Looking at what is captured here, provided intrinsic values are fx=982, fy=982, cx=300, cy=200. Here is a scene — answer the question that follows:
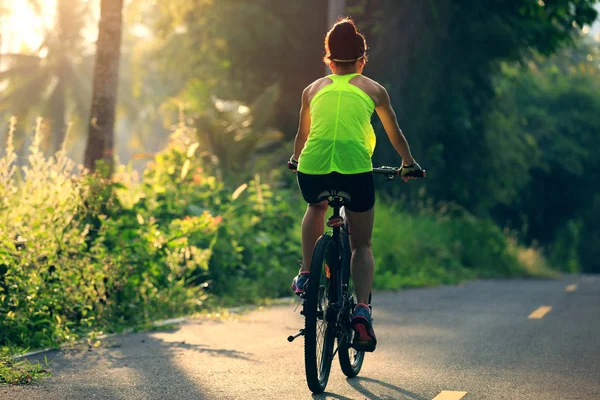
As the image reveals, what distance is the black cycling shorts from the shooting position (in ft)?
18.1

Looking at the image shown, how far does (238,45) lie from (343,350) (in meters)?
16.7

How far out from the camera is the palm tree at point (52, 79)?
48938 millimetres

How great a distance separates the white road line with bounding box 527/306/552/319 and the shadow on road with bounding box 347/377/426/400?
4.61 meters

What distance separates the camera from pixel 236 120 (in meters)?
17.7

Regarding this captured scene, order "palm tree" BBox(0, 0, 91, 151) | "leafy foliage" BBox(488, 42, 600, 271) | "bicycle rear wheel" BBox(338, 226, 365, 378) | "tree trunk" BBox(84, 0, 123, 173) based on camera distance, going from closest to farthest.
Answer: "bicycle rear wheel" BBox(338, 226, 365, 378)
"tree trunk" BBox(84, 0, 123, 173)
"leafy foliage" BBox(488, 42, 600, 271)
"palm tree" BBox(0, 0, 91, 151)

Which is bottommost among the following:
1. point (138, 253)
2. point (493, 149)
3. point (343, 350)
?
point (343, 350)

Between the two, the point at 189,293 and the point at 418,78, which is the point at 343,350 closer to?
the point at 189,293

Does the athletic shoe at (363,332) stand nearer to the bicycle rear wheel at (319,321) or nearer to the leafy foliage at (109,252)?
the bicycle rear wheel at (319,321)

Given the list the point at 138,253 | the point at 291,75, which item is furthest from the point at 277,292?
the point at 291,75

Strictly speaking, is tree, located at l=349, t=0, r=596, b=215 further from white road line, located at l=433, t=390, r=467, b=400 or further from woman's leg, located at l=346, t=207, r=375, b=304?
white road line, located at l=433, t=390, r=467, b=400

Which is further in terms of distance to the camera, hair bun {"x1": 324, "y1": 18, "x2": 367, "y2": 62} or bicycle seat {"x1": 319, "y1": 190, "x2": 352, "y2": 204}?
hair bun {"x1": 324, "y1": 18, "x2": 367, "y2": 62}

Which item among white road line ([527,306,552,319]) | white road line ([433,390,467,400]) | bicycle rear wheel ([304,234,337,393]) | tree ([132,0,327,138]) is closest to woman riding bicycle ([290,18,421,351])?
bicycle rear wheel ([304,234,337,393])

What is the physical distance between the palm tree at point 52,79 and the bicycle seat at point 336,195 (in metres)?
44.0

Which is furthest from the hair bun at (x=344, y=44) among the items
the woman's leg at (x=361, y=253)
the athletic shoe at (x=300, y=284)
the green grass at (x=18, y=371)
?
the green grass at (x=18, y=371)
